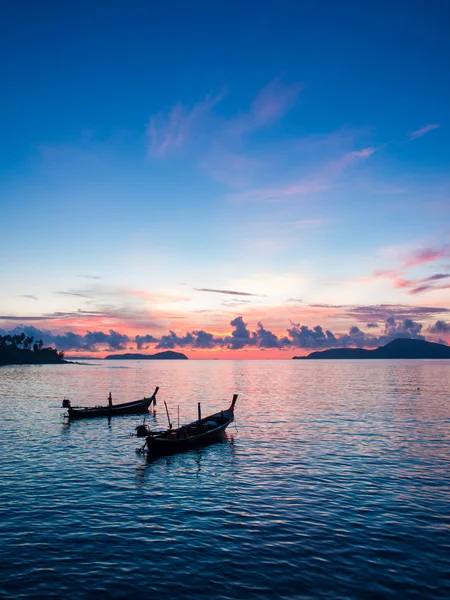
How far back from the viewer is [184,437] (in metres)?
42.7

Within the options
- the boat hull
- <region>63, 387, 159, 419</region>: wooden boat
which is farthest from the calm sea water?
<region>63, 387, 159, 419</region>: wooden boat

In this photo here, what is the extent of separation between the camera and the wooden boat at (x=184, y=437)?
39844 mm

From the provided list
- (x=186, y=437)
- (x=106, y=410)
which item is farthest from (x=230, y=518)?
(x=106, y=410)

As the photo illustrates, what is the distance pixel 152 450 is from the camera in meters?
39.6

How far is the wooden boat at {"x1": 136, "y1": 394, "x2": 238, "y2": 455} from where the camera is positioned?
3984 centimetres

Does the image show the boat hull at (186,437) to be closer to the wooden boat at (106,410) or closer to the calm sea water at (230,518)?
the calm sea water at (230,518)

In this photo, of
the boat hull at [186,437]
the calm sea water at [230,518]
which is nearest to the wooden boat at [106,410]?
the calm sea water at [230,518]

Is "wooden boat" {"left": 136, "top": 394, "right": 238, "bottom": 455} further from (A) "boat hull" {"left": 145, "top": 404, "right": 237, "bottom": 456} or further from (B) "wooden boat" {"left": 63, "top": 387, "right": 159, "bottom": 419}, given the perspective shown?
(B) "wooden boat" {"left": 63, "top": 387, "right": 159, "bottom": 419}

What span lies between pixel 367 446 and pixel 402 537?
2293 cm

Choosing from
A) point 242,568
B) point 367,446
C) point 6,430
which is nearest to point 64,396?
point 6,430

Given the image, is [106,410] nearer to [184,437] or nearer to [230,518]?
[184,437]

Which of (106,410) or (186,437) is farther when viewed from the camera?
(106,410)

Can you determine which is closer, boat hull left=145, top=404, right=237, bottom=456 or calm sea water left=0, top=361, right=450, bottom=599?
calm sea water left=0, top=361, right=450, bottom=599

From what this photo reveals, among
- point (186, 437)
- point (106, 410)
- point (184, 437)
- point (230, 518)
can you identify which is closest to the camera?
point (230, 518)
